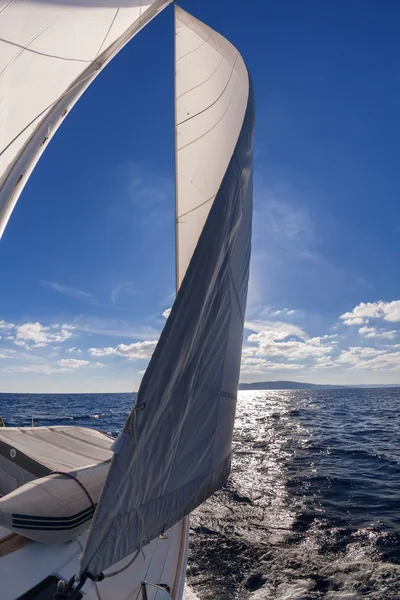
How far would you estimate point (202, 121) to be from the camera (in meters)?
5.52

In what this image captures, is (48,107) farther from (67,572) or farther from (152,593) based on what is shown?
(152,593)

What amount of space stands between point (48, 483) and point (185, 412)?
1.62 meters

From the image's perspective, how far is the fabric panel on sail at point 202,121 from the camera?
4.73m

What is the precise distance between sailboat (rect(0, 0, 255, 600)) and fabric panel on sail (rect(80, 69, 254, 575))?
1 centimetres

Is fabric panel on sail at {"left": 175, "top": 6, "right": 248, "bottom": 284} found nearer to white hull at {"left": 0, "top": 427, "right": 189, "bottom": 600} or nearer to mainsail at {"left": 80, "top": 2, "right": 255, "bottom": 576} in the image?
mainsail at {"left": 80, "top": 2, "right": 255, "bottom": 576}

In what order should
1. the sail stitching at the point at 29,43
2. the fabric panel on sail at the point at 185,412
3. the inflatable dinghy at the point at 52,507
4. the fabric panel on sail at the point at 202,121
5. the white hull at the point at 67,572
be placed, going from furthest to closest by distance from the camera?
1. the sail stitching at the point at 29,43
2. the fabric panel on sail at the point at 202,121
3. the inflatable dinghy at the point at 52,507
4. the white hull at the point at 67,572
5. the fabric panel on sail at the point at 185,412

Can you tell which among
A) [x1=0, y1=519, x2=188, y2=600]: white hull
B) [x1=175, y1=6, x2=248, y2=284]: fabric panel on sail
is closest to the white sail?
[x1=175, y1=6, x2=248, y2=284]: fabric panel on sail

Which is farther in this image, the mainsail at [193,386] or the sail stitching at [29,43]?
the sail stitching at [29,43]

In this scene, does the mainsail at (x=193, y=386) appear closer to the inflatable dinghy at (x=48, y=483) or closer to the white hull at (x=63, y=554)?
the white hull at (x=63, y=554)

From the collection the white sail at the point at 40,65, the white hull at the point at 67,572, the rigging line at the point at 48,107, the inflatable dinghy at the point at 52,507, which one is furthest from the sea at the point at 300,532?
the rigging line at the point at 48,107

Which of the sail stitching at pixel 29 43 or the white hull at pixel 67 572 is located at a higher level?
the sail stitching at pixel 29 43

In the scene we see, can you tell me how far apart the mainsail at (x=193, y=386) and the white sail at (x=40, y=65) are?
2.90 metres

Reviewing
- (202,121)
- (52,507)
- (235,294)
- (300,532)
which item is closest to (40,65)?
(202,121)

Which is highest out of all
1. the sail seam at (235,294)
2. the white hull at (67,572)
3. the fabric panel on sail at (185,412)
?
the sail seam at (235,294)
